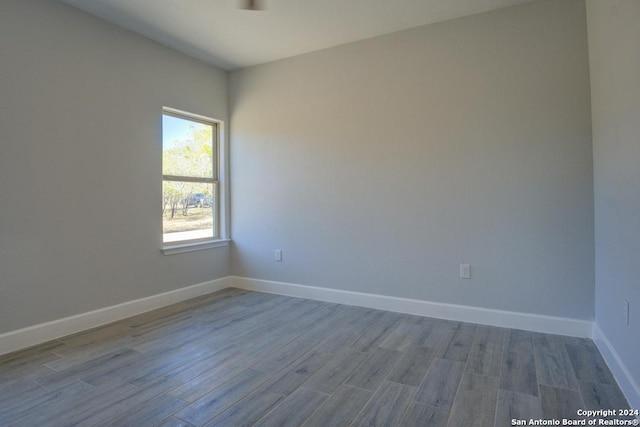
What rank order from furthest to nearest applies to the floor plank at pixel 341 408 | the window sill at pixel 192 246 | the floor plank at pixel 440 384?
the window sill at pixel 192 246 → the floor plank at pixel 440 384 → the floor plank at pixel 341 408

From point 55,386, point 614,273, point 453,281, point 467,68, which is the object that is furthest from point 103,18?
point 614,273

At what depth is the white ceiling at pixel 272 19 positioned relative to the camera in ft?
9.25

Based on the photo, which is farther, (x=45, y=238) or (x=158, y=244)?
(x=158, y=244)

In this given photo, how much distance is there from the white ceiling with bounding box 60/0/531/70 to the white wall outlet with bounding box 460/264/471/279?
2.13 meters

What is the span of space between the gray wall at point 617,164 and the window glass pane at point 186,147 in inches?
143

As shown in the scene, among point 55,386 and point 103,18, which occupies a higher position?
point 103,18

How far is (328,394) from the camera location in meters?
1.94

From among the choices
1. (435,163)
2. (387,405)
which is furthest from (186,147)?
(387,405)

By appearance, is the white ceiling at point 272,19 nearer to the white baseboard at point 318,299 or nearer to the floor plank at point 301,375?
the white baseboard at point 318,299

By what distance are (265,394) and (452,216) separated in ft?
6.91

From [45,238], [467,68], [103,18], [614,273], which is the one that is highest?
[103,18]

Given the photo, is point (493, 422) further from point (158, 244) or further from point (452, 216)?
point (158, 244)

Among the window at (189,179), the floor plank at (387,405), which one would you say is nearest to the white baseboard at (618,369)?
the floor plank at (387,405)

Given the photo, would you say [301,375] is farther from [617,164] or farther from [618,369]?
[617,164]
